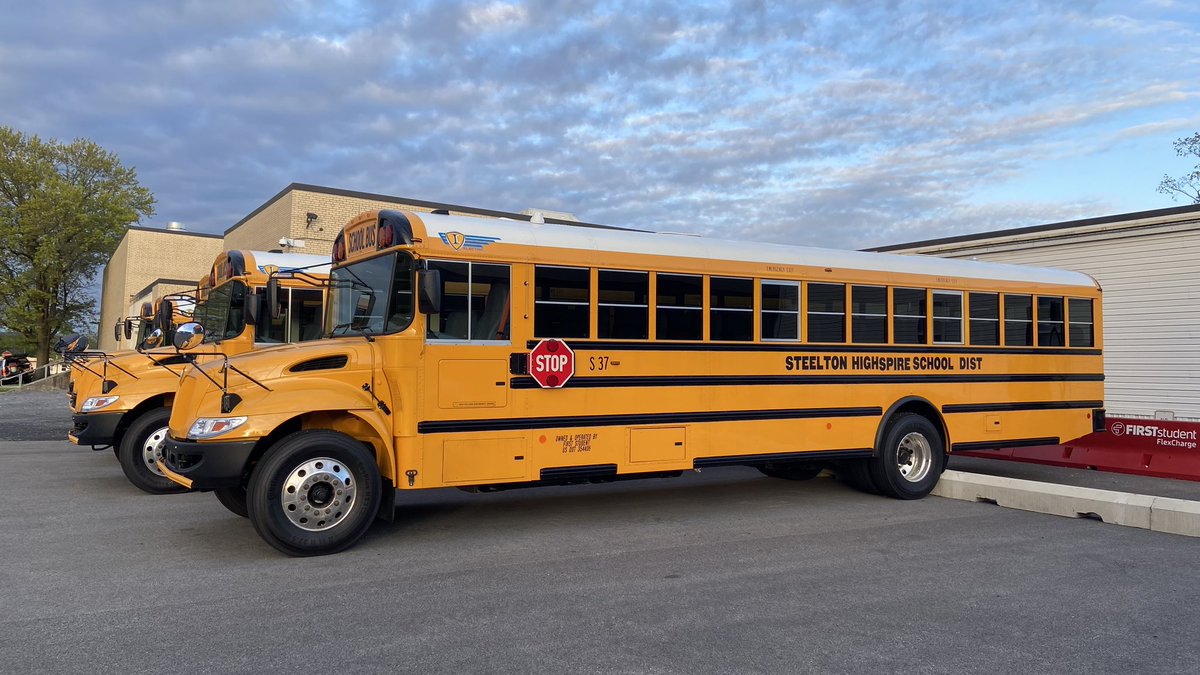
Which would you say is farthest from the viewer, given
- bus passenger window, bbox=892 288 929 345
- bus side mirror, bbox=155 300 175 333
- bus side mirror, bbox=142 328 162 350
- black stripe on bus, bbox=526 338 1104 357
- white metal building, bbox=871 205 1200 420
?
white metal building, bbox=871 205 1200 420

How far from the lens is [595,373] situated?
688 centimetres

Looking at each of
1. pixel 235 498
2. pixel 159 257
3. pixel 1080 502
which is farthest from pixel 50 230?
pixel 1080 502

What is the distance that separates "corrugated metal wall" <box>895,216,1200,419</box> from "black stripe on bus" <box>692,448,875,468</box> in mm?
9512

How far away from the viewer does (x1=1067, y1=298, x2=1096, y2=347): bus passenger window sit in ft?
32.3

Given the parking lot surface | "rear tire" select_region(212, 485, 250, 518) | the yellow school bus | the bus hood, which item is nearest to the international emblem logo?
the bus hood

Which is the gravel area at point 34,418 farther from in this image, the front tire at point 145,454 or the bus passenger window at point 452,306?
the bus passenger window at point 452,306

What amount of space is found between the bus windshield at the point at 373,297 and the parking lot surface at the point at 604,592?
5.79ft

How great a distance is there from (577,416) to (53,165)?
156 ft

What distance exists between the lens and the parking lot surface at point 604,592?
4.03 meters

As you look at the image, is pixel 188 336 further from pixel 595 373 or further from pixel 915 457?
pixel 915 457

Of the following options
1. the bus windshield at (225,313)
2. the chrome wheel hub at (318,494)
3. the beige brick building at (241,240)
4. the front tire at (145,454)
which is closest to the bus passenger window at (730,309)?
the chrome wheel hub at (318,494)

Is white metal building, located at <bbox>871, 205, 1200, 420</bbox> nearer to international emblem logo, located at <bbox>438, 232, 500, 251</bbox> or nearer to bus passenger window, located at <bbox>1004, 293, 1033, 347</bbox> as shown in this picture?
bus passenger window, located at <bbox>1004, 293, 1033, 347</bbox>

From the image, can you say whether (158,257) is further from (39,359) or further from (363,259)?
(363,259)

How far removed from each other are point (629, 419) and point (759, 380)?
149 cm
